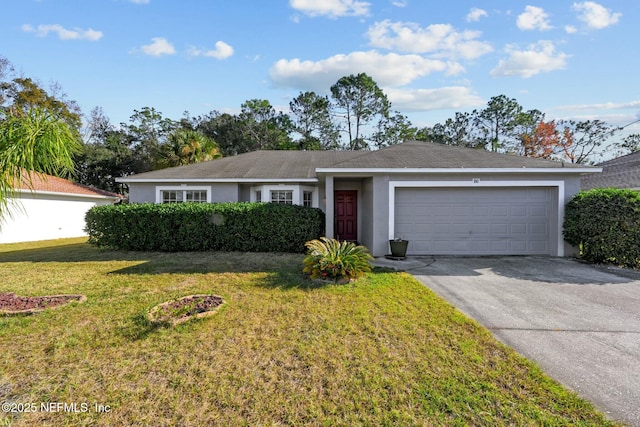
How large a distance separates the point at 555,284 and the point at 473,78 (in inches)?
442

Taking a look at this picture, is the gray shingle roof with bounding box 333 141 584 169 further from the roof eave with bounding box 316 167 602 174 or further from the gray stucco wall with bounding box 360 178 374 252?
the gray stucco wall with bounding box 360 178 374 252

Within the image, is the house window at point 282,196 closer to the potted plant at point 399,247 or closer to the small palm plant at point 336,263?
the potted plant at point 399,247

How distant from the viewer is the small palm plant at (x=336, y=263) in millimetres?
6232

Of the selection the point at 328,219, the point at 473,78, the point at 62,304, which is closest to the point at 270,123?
the point at 473,78

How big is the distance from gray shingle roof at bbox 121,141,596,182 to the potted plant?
2.25 metres

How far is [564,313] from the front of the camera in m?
4.68

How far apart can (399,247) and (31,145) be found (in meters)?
8.35

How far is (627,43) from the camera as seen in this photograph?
422 inches

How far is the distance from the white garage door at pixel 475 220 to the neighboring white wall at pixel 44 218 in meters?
15.2

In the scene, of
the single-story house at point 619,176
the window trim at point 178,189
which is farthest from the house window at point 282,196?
the single-story house at point 619,176

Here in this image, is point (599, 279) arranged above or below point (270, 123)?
below

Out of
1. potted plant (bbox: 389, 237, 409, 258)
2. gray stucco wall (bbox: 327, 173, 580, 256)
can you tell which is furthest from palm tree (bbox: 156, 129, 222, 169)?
potted plant (bbox: 389, 237, 409, 258)

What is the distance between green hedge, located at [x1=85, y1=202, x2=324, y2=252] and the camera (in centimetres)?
986

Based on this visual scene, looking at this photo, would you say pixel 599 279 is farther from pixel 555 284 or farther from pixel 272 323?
pixel 272 323
